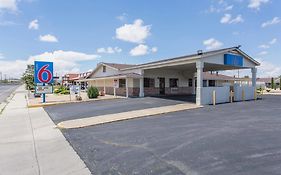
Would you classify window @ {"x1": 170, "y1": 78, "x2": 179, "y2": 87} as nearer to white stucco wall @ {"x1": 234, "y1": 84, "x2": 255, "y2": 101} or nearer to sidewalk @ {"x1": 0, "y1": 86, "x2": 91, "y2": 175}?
white stucco wall @ {"x1": 234, "y1": 84, "x2": 255, "y2": 101}

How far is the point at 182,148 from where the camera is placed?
5613 millimetres

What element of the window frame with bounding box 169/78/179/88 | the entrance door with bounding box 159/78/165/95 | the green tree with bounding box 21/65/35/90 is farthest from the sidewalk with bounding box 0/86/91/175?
the green tree with bounding box 21/65/35/90

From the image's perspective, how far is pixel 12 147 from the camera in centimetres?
619

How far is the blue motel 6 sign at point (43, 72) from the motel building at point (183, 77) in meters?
7.17

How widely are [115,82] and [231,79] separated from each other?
22.1m

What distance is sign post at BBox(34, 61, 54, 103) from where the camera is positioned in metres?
19.3

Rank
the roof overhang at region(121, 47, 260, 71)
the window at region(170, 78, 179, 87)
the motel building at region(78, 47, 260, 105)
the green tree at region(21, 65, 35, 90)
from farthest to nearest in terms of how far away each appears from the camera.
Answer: the green tree at region(21, 65, 35, 90), the window at region(170, 78, 179, 87), the motel building at region(78, 47, 260, 105), the roof overhang at region(121, 47, 260, 71)

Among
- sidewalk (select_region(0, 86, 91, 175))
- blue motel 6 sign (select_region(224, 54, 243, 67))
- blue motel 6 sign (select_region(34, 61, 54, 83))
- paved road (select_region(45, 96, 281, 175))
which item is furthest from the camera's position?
blue motel 6 sign (select_region(34, 61, 54, 83))

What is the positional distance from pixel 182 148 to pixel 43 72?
58.7 feet

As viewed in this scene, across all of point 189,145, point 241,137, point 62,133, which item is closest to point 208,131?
A: point 241,137

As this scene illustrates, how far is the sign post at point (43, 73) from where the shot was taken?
762 inches

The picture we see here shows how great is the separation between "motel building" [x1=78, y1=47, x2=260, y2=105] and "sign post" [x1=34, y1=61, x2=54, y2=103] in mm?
7208

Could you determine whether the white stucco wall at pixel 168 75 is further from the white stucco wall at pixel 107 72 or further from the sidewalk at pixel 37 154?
the sidewalk at pixel 37 154

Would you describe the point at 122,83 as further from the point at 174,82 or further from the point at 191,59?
the point at 191,59
